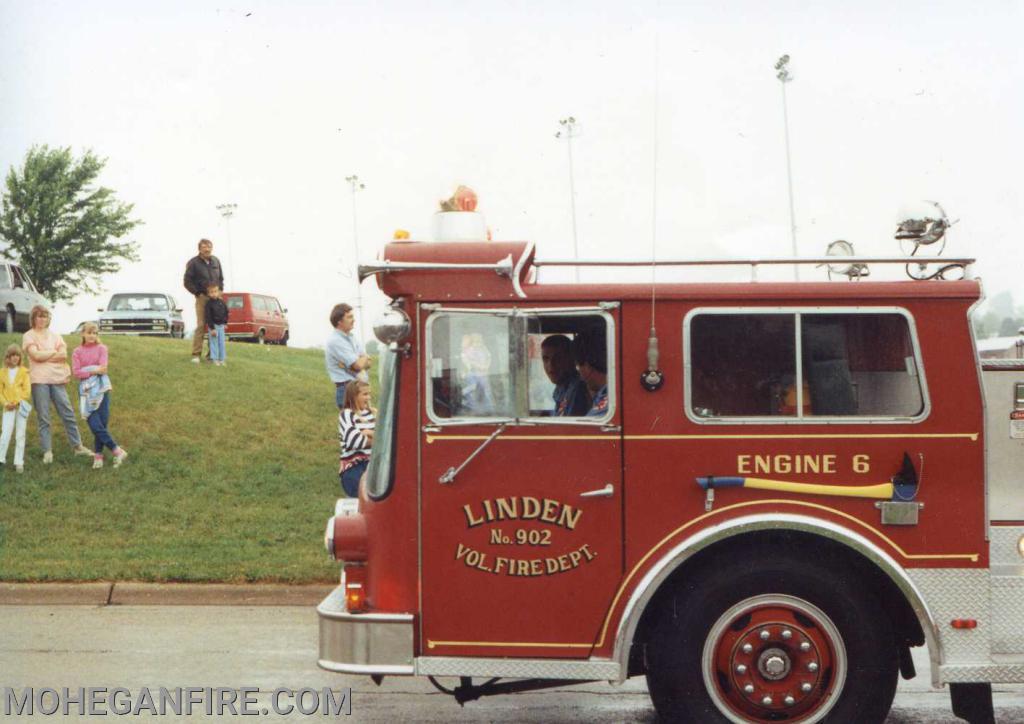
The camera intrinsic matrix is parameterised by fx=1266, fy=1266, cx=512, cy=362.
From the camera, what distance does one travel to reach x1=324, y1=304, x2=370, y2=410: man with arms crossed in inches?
491

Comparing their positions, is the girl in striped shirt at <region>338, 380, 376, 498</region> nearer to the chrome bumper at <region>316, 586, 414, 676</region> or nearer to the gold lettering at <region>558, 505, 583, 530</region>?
the chrome bumper at <region>316, 586, 414, 676</region>

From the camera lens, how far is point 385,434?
222 inches

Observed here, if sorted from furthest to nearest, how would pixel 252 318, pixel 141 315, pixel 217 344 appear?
1. pixel 252 318
2. pixel 141 315
3. pixel 217 344

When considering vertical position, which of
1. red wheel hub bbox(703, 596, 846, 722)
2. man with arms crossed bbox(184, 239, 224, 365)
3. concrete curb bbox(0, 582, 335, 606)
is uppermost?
man with arms crossed bbox(184, 239, 224, 365)

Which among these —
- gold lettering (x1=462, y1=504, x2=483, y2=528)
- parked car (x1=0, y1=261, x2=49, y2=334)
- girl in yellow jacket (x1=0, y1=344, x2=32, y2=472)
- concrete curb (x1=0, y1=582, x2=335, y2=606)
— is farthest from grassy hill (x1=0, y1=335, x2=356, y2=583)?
parked car (x1=0, y1=261, x2=49, y2=334)

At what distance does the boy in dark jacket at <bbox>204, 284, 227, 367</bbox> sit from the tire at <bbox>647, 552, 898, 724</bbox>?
50.6 feet

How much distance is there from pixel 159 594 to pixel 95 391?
519cm

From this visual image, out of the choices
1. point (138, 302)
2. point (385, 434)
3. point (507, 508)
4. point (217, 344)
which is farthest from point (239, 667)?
point (138, 302)

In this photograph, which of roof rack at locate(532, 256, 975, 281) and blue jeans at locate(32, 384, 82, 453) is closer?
roof rack at locate(532, 256, 975, 281)

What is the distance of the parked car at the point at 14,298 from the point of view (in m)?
28.9

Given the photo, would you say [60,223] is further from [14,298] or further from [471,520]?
[471,520]

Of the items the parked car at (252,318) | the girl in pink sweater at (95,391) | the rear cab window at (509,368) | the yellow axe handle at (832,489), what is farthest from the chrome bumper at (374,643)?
the parked car at (252,318)

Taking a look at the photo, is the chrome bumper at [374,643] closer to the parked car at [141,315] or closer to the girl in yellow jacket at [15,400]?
the girl in yellow jacket at [15,400]

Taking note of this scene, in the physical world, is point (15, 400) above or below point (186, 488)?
above
